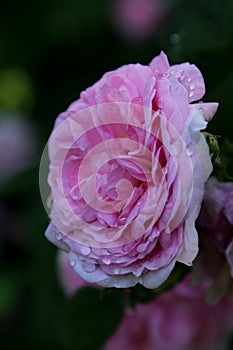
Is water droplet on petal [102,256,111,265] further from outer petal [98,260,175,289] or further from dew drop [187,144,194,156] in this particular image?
dew drop [187,144,194,156]

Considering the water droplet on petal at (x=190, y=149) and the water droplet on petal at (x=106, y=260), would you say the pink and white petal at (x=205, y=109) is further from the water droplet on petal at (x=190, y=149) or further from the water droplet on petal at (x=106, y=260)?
the water droplet on petal at (x=106, y=260)

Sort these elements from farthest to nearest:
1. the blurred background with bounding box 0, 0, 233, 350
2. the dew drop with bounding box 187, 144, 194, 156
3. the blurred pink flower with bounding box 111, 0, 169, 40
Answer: the blurred pink flower with bounding box 111, 0, 169, 40 → the blurred background with bounding box 0, 0, 233, 350 → the dew drop with bounding box 187, 144, 194, 156

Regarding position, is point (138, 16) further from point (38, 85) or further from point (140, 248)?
point (140, 248)

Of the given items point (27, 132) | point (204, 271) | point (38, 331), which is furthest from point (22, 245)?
point (204, 271)

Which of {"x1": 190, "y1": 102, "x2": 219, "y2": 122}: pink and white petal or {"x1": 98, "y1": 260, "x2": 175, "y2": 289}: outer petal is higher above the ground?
{"x1": 190, "y1": 102, "x2": 219, "y2": 122}: pink and white petal

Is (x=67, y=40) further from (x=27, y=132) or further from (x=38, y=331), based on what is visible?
(x=38, y=331)

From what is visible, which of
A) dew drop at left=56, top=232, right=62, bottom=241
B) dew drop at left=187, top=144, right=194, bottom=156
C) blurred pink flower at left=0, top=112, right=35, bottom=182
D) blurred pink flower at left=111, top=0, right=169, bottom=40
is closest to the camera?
dew drop at left=187, top=144, right=194, bottom=156

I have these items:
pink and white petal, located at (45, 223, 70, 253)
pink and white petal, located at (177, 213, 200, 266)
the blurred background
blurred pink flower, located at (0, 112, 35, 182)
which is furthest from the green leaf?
blurred pink flower, located at (0, 112, 35, 182)

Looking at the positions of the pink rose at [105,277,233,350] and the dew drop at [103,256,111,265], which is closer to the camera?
the dew drop at [103,256,111,265]
